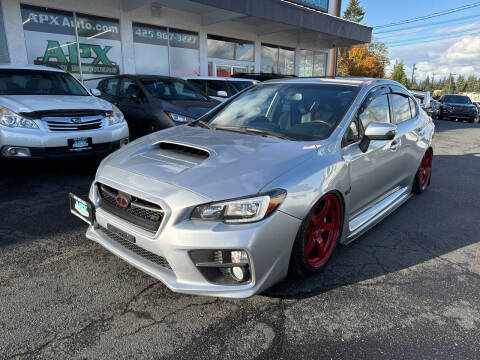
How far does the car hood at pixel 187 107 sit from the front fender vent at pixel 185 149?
353 centimetres

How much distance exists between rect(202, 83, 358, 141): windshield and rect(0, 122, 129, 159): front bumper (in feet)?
6.99

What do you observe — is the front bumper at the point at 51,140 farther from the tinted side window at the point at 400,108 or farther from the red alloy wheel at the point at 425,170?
the red alloy wheel at the point at 425,170

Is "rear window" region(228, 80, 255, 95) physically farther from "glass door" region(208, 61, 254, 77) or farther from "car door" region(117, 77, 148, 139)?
"glass door" region(208, 61, 254, 77)

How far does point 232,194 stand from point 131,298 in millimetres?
1078

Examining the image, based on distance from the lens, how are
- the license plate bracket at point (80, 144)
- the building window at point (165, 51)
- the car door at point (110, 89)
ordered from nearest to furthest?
the license plate bracket at point (80, 144) < the car door at point (110, 89) < the building window at point (165, 51)

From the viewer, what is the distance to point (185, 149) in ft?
9.06

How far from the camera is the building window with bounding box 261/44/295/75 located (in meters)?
16.6

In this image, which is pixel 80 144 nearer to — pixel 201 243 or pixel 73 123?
pixel 73 123

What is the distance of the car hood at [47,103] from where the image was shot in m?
A: 4.49

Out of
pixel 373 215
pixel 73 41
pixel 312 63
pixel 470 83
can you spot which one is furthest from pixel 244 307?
pixel 470 83

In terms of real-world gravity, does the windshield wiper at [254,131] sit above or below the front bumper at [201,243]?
above

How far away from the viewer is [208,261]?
6.77 ft

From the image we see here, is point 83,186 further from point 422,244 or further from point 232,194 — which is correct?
point 422,244

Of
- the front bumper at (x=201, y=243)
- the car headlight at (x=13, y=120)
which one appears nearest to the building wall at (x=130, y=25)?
the car headlight at (x=13, y=120)
